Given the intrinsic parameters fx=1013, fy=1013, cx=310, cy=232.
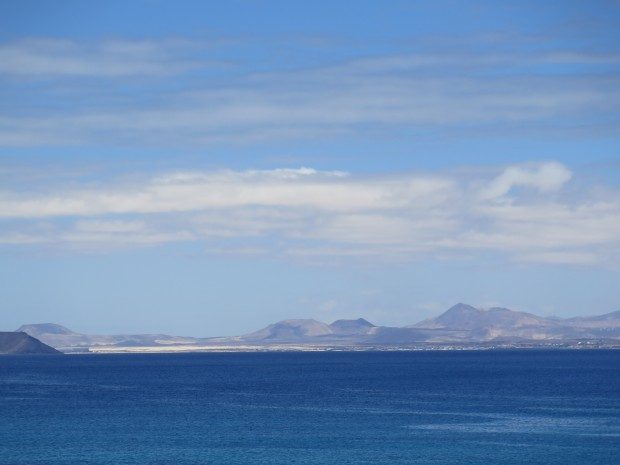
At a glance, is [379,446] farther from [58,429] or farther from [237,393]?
[237,393]

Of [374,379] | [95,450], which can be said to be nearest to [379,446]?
[95,450]

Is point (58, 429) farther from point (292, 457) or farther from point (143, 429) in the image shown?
point (292, 457)

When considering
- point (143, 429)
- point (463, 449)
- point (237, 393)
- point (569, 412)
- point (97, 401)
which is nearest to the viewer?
point (463, 449)

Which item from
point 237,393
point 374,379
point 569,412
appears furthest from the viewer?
point 374,379

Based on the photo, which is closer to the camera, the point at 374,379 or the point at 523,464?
the point at 523,464

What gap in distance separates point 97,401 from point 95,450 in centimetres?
4773

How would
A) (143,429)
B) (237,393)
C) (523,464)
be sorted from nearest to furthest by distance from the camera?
(523,464) < (143,429) < (237,393)

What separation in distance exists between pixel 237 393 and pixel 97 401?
21315mm

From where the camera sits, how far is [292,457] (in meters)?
69.0

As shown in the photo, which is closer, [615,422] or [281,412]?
[615,422]

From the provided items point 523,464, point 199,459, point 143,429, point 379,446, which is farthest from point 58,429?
point 523,464

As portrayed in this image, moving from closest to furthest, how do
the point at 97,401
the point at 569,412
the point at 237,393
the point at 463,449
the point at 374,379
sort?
the point at 463,449, the point at 569,412, the point at 97,401, the point at 237,393, the point at 374,379

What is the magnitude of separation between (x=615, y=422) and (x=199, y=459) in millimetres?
39667

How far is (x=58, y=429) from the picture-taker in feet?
282
